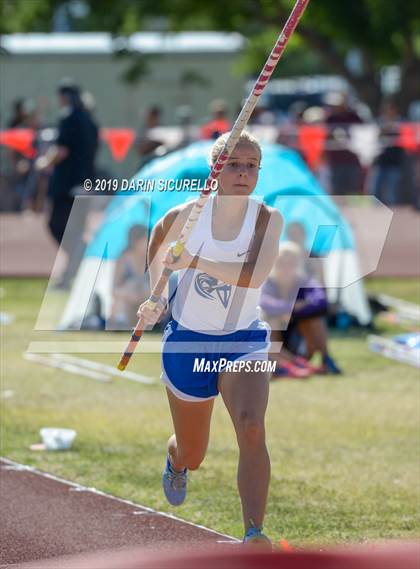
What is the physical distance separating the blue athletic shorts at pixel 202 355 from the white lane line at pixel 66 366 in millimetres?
5520

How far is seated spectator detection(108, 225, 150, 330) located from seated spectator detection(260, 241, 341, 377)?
1.82m

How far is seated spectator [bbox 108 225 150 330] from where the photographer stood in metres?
13.8

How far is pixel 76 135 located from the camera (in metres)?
17.3

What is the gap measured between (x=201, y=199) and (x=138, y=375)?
20.3 feet

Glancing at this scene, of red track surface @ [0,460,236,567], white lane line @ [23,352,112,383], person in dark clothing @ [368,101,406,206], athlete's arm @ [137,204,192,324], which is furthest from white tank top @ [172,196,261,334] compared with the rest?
person in dark clothing @ [368,101,406,206]

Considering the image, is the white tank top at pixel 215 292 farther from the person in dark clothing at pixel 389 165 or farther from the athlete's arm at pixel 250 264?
the person in dark clothing at pixel 389 165

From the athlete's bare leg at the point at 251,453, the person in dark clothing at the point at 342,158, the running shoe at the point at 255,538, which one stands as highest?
the athlete's bare leg at the point at 251,453

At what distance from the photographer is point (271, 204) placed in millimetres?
13312

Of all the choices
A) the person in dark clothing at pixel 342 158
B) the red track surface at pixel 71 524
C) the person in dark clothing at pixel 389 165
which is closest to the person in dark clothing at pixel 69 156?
the person in dark clothing at pixel 342 158

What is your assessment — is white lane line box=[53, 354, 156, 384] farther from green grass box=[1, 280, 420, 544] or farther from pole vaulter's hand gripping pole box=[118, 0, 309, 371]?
pole vaulter's hand gripping pole box=[118, 0, 309, 371]

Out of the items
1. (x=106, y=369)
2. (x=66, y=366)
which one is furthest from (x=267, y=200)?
(x=66, y=366)

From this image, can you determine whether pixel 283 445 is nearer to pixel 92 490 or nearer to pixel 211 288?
pixel 92 490

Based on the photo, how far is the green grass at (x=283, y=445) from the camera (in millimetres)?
7492

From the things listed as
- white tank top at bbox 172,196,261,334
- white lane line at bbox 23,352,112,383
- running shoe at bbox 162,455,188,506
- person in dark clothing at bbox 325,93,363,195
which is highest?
white tank top at bbox 172,196,261,334
